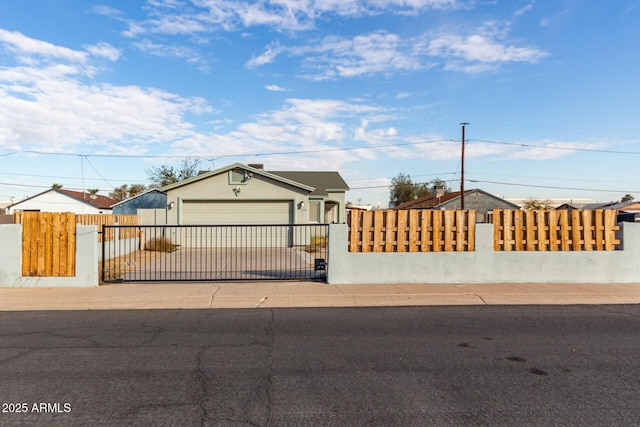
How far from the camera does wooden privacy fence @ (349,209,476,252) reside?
10156 mm

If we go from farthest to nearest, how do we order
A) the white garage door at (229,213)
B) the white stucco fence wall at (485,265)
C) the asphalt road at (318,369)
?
the white garage door at (229,213)
the white stucco fence wall at (485,265)
the asphalt road at (318,369)

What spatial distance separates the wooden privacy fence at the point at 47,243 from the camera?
955 cm

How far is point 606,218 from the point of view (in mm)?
10602

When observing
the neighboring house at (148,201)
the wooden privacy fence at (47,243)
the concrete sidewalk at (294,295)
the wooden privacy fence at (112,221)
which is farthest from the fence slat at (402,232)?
the neighboring house at (148,201)

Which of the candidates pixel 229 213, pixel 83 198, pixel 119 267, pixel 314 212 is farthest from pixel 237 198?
pixel 83 198

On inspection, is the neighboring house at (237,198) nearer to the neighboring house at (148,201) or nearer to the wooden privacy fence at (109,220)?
the wooden privacy fence at (109,220)

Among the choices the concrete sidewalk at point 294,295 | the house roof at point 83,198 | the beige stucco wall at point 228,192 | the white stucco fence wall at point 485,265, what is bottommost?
the concrete sidewalk at point 294,295

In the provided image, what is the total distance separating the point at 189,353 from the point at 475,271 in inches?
289

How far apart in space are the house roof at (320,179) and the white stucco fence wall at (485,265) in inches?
781

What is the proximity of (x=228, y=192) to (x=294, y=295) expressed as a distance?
49.0 feet

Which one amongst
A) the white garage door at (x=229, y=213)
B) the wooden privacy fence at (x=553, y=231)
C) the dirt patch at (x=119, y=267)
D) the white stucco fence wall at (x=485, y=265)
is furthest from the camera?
the white garage door at (x=229, y=213)

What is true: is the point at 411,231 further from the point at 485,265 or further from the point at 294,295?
the point at 294,295

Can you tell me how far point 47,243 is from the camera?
957 cm

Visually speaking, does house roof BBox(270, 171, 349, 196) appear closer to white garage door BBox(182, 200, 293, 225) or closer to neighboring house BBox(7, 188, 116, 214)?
white garage door BBox(182, 200, 293, 225)
